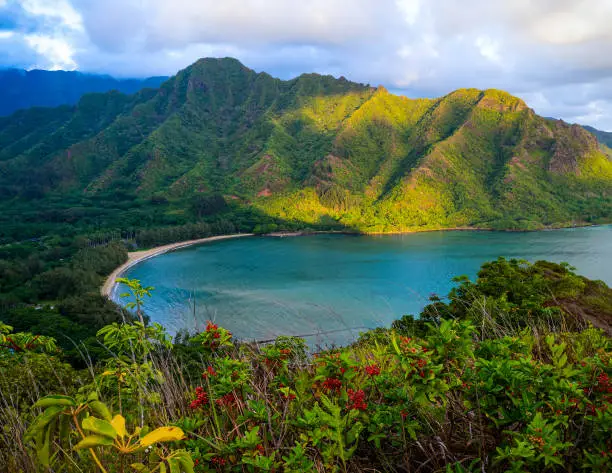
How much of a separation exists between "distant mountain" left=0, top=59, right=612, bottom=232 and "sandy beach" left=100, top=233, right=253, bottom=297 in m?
24.6

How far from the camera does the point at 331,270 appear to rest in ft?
200

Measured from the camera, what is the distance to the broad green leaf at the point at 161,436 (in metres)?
1.04

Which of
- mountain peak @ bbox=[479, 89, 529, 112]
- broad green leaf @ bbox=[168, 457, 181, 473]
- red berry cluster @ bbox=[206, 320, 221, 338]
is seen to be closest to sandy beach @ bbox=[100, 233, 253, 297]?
red berry cluster @ bbox=[206, 320, 221, 338]

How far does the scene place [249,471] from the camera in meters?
1.67

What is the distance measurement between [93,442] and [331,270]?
6043 centimetres

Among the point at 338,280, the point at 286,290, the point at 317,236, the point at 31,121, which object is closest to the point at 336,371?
the point at 286,290

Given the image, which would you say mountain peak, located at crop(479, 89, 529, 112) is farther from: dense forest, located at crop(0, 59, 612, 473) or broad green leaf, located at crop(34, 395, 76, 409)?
broad green leaf, located at crop(34, 395, 76, 409)

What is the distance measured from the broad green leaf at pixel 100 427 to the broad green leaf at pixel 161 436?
80mm

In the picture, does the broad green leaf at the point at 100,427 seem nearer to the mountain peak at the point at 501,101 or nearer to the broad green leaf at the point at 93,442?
the broad green leaf at the point at 93,442

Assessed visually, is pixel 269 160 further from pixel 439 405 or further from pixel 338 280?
pixel 439 405

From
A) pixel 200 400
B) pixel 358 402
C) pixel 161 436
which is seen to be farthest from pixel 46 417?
pixel 358 402

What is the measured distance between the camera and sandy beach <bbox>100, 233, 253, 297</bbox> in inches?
2023

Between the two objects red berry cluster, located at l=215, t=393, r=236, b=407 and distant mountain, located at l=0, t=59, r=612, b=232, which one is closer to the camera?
red berry cluster, located at l=215, t=393, r=236, b=407

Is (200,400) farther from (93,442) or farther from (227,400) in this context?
(93,442)
